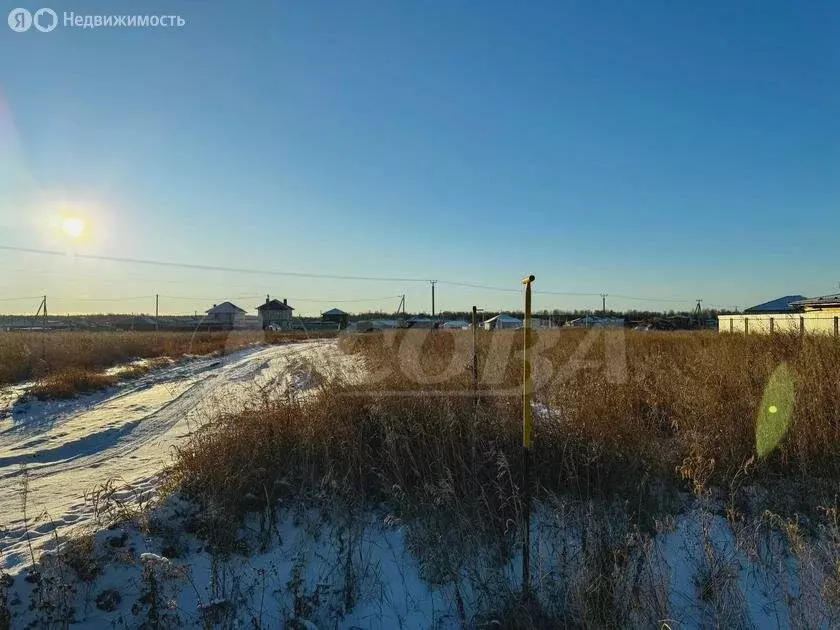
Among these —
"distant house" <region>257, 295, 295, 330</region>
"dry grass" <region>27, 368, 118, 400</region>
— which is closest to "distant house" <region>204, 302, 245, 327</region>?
"distant house" <region>257, 295, 295, 330</region>

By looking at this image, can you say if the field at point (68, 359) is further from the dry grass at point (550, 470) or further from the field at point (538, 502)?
the field at point (538, 502)

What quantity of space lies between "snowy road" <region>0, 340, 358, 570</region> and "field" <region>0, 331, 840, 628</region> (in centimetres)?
82

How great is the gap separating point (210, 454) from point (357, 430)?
128cm

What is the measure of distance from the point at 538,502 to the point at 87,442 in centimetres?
616

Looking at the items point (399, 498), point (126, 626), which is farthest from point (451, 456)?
point (126, 626)

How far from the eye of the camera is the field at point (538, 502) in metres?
2.89

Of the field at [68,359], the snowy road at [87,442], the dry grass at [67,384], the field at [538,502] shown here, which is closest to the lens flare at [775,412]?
the field at [538,502]

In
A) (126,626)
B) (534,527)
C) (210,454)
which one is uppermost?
(210,454)

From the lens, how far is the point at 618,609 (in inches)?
107

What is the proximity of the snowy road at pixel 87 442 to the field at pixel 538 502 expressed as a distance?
82 centimetres

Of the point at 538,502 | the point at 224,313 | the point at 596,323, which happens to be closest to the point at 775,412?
the point at 538,502

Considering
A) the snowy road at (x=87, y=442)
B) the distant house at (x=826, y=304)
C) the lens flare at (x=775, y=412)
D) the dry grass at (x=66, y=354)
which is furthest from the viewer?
the distant house at (x=826, y=304)

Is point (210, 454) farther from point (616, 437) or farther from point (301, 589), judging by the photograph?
point (616, 437)

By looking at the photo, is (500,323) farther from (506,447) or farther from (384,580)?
(384,580)
